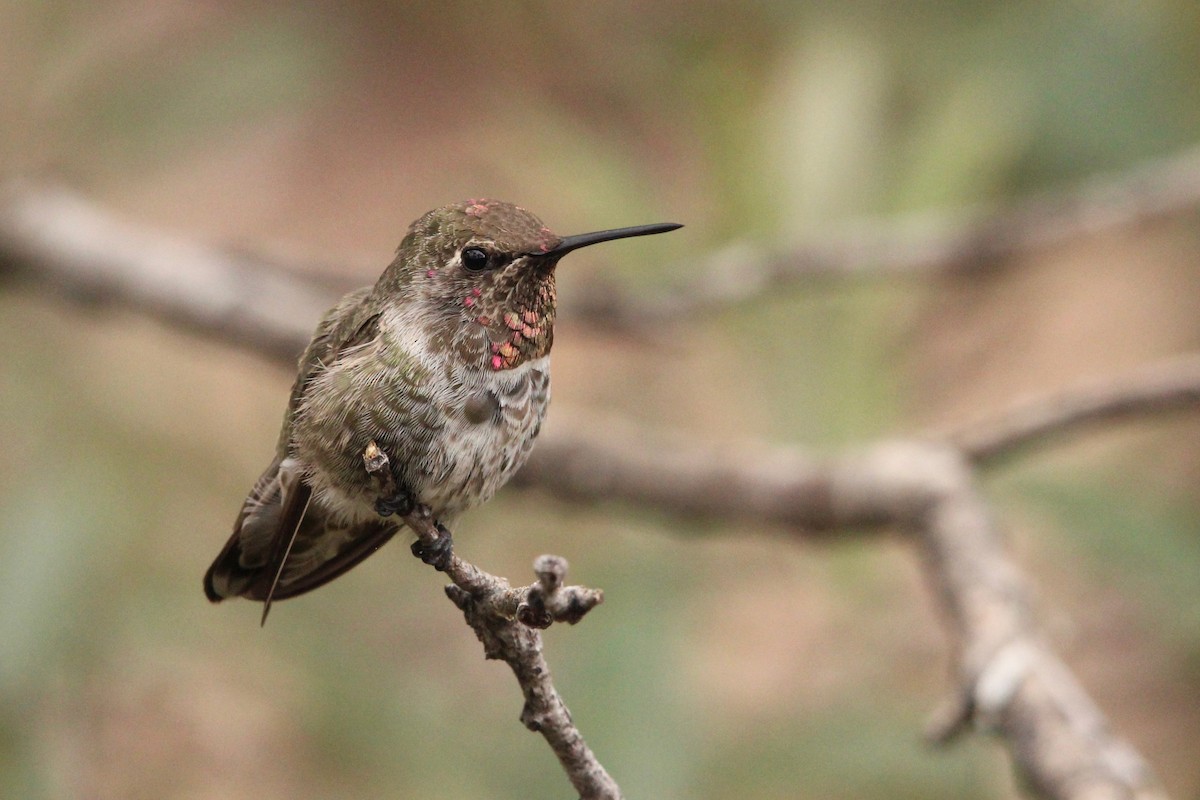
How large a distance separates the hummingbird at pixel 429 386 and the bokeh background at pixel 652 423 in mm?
1293

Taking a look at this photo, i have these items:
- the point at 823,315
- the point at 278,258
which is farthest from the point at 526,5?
the point at 823,315

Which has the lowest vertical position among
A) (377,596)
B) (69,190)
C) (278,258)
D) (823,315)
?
(377,596)

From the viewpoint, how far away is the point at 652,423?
3.49 m

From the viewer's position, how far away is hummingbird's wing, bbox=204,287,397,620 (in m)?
1.50

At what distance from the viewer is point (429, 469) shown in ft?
4.74

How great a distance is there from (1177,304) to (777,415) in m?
1.35

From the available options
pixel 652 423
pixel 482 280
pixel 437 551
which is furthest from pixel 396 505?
pixel 652 423

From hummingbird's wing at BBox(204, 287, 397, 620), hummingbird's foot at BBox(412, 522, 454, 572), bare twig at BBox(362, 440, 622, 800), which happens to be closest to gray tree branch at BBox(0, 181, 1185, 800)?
hummingbird's foot at BBox(412, 522, 454, 572)

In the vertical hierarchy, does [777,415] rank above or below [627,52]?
below

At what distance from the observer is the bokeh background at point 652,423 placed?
9.82 feet

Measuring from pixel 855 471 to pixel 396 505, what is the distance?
5.06ft

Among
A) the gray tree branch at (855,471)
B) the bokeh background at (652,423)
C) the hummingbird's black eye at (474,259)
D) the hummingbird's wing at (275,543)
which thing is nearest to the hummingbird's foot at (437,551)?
the gray tree branch at (855,471)

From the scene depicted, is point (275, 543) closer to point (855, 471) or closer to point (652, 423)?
point (855, 471)

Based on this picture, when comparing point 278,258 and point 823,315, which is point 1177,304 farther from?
point 278,258
